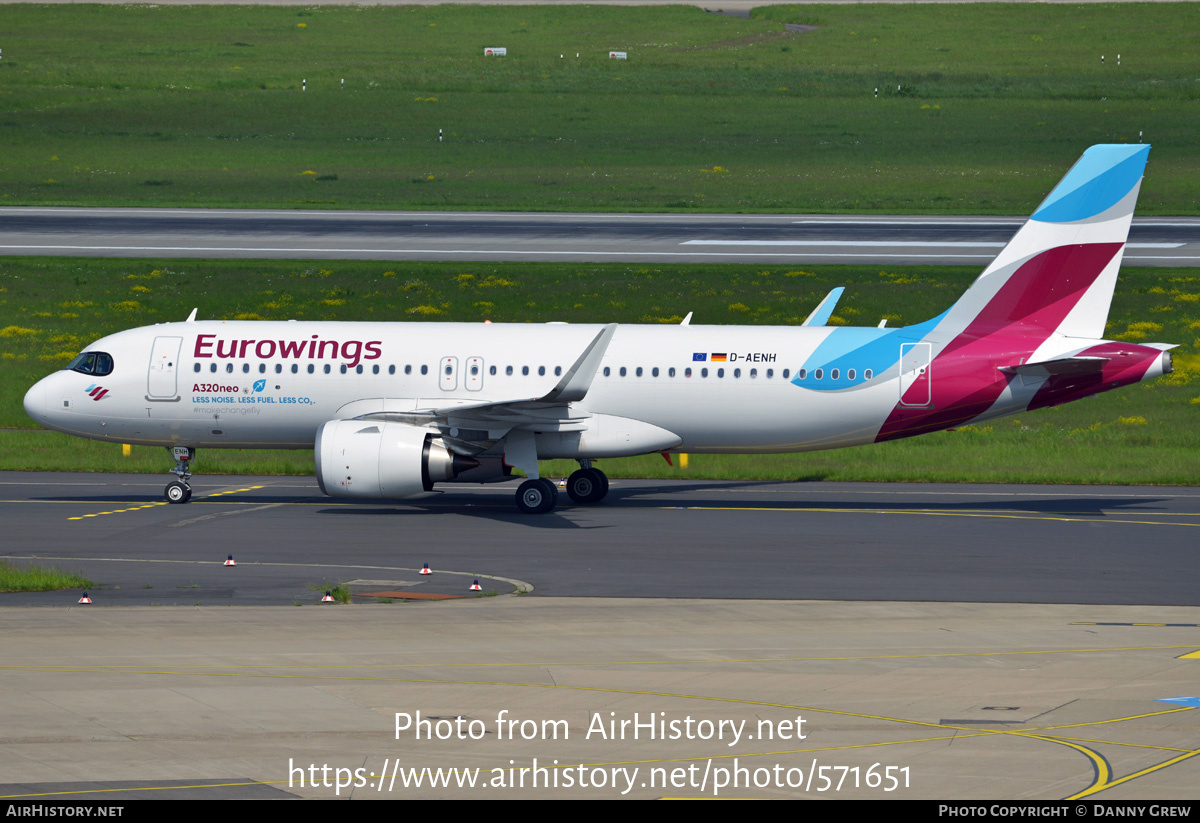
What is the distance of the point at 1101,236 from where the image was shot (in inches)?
1366

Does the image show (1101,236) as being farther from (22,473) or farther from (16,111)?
(16,111)

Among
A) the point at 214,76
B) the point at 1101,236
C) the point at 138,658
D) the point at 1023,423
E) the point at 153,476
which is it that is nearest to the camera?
the point at 138,658

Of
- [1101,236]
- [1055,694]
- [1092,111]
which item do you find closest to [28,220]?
[1101,236]

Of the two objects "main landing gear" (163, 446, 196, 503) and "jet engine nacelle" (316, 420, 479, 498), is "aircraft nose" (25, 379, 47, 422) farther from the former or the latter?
"jet engine nacelle" (316, 420, 479, 498)

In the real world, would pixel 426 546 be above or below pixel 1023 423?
below

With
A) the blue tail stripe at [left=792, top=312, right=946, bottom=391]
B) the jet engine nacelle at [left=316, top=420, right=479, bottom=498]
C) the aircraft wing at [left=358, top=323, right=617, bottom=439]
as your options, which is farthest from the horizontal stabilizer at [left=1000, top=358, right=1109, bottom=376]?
the jet engine nacelle at [left=316, top=420, right=479, bottom=498]

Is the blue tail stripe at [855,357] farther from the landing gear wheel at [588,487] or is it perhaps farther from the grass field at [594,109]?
the grass field at [594,109]

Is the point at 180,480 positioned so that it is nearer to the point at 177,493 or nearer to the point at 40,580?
the point at 177,493

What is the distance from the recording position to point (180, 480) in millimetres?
36438

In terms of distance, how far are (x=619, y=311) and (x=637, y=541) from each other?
27.9 meters

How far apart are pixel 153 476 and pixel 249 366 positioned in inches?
291

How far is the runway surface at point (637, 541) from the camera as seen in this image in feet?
86.6

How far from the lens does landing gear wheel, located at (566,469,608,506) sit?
37.0 meters

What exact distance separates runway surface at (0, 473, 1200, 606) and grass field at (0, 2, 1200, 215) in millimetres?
48660
